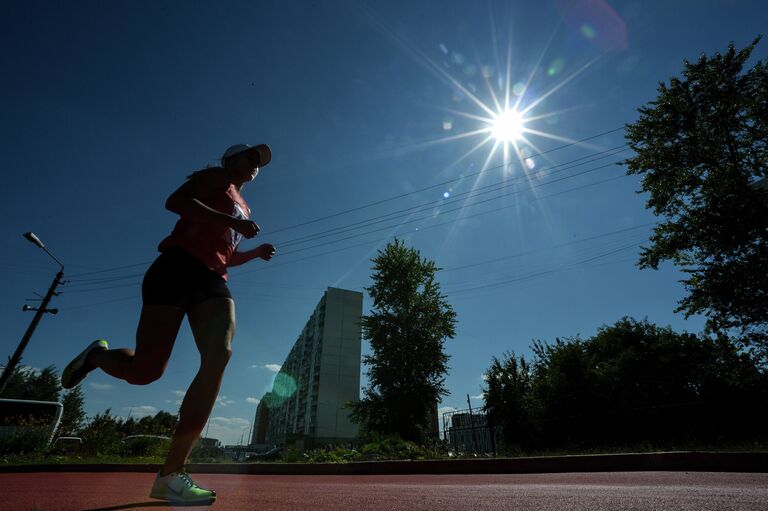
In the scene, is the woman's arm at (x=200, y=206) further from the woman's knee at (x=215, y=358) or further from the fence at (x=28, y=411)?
the fence at (x=28, y=411)

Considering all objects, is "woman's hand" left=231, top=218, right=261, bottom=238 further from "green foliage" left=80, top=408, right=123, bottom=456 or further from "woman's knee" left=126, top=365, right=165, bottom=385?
"green foliage" left=80, top=408, right=123, bottom=456

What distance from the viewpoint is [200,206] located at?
2.01 meters

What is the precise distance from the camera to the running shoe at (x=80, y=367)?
2287 mm

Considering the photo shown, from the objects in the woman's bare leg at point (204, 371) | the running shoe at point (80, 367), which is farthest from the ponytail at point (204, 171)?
the running shoe at point (80, 367)

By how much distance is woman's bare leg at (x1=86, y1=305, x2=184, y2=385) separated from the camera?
1.88 meters

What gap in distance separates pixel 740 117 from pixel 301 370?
67.6 meters

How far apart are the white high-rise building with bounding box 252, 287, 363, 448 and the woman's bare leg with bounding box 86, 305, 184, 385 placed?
54.4 meters

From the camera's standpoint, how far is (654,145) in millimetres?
15281

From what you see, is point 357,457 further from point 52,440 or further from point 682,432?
point 682,432

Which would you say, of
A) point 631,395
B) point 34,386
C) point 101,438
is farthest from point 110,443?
point 34,386

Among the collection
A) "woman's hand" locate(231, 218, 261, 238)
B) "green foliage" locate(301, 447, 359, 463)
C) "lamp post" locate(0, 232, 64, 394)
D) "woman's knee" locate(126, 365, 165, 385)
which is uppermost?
"lamp post" locate(0, 232, 64, 394)

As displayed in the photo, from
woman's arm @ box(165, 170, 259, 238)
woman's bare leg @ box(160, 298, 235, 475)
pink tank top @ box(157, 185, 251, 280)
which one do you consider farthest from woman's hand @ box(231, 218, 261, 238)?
woman's bare leg @ box(160, 298, 235, 475)

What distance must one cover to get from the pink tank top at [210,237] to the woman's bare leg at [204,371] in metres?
0.26

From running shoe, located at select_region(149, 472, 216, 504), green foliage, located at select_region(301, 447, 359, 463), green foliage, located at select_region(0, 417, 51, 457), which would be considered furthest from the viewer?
green foliage, located at select_region(0, 417, 51, 457)
